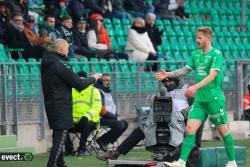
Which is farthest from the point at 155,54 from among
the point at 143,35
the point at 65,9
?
the point at 65,9

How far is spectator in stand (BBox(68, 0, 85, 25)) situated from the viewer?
76.7ft

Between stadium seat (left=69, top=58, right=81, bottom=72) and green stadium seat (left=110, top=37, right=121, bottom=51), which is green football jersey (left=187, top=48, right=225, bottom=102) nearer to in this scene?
stadium seat (left=69, top=58, right=81, bottom=72)

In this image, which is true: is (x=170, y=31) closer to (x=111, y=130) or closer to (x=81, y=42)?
(x=81, y=42)

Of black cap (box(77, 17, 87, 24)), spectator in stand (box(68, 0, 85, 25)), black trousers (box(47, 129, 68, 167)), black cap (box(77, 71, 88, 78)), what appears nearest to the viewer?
black trousers (box(47, 129, 68, 167))

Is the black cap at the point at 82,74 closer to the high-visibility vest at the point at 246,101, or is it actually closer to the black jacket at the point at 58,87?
the black jacket at the point at 58,87

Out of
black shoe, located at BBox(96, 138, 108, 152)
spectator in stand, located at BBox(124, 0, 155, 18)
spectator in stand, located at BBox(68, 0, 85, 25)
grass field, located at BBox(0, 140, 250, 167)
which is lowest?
grass field, located at BBox(0, 140, 250, 167)

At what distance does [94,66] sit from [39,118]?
6.33 feet

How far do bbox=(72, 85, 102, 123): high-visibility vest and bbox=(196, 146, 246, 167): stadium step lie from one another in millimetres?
3725

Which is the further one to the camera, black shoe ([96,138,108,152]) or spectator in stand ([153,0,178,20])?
spectator in stand ([153,0,178,20])

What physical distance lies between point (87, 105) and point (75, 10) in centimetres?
520

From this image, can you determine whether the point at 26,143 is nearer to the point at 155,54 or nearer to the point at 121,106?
the point at 121,106

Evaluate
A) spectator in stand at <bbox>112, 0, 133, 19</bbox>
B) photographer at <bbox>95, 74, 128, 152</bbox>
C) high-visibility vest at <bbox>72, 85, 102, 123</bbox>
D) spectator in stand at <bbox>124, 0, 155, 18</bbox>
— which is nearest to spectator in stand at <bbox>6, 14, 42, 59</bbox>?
photographer at <bbox>95, 74, 128, 152</bbox>

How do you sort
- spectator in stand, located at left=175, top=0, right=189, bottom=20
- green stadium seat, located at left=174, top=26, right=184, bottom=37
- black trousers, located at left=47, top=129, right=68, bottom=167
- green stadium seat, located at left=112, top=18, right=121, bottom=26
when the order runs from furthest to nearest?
spectator in stand, located at left=175, top=0, right=189, bottom=20 < green stadium seat, located at left=174, top=26, right=184, bottom=37 < green stadium seat, located at left=112, top=18, right=121, bottom=26 < black trousers, located at left=47, top=129, right=68, bottom=167

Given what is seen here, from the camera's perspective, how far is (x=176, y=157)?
49.8 ft
